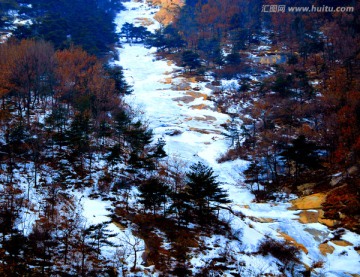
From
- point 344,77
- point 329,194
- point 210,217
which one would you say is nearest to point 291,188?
point 329,194

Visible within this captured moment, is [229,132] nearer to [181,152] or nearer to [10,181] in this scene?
[181,152]

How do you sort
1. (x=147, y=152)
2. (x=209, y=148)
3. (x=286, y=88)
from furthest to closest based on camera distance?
(x=286, y=88)
(x=209, y=148)
(x=147, y=152)

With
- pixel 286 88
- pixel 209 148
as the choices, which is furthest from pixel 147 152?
pixel 286 88

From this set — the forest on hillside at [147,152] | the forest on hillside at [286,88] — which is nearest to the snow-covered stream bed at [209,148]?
the forest on hillside at [147,152]

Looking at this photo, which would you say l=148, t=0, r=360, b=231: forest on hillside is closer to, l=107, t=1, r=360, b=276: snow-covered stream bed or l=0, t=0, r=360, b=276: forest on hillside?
l=0, t=0, r=360, b=276: forest on hillside

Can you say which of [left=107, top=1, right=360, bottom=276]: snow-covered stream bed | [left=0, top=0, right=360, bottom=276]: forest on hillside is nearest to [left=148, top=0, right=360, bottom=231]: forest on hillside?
[left=0, top=0, right=360, bottom=276]: forest on hillside

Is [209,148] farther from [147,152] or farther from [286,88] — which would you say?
[286,88]

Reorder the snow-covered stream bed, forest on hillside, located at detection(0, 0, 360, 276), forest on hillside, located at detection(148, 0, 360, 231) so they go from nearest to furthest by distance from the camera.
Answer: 1. forest on hillside, located at detection(0, 0, 360, 276)
2. the snow-covered stream bed
3. forest on hillside, located at detection(148, 0, 360, 231)
